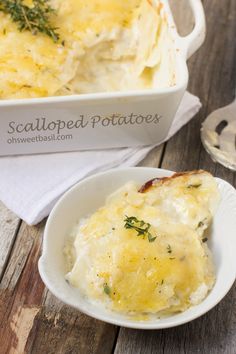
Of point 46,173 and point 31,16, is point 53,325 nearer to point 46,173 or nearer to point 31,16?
point 46,173

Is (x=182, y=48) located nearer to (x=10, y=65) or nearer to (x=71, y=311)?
(x=10, y=65)

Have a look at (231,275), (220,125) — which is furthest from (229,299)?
(220,125)

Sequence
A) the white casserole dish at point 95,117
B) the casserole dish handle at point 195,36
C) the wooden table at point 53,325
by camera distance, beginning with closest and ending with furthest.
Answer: the wooden table at point 53,325 < the white casserole dish at point 95,117 < the casserole dish handle at point 195,36

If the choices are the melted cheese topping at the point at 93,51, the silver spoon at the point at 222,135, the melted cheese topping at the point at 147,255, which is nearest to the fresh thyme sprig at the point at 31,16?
the melted cheese topping at the point at 93,51

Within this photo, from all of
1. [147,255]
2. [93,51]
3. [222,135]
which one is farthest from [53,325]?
[93,51]

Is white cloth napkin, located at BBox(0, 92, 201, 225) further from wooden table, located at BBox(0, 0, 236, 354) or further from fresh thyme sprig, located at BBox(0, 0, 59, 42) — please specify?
fresh thyme sprig, located at BBox(0, 0, 59, 42)

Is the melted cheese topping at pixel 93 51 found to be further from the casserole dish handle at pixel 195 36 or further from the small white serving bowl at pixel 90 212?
the small white serving bowl at pixel 90 212
